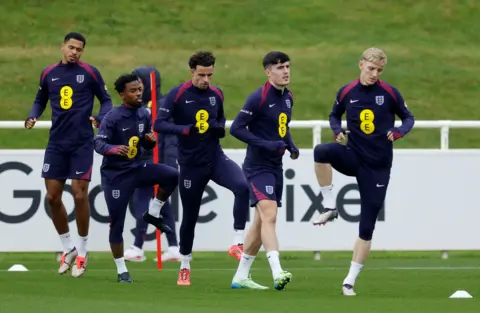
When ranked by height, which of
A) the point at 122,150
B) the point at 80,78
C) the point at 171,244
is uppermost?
the point at 80,78

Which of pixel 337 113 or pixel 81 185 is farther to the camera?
pixel 81 185

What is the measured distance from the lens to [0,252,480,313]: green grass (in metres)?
13.7

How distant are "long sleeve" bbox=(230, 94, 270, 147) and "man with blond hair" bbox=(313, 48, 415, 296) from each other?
2.00 ft

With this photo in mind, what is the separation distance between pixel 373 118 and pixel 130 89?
2.69 meters

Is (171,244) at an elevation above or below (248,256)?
below

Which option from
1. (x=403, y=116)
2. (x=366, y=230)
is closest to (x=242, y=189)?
(x=366, y=230)

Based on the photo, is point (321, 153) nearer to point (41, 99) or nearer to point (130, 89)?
point (130, 89)

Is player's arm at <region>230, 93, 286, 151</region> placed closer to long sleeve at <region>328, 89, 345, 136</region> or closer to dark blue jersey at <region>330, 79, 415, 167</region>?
long sleeve at <region>328, 89, 345, 136</region>

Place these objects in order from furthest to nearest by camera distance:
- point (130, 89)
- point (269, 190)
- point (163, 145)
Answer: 1. point (163, 145)
2. point (130, 89)
3. point (269, 190)

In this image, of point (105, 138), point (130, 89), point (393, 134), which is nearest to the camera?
point (393, 134)

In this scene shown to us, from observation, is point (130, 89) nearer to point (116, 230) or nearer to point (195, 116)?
point (195, 116)

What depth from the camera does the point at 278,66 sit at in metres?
15.4

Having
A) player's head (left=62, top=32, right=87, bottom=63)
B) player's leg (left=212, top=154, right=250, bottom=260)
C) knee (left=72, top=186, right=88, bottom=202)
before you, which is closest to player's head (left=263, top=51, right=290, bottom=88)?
player's leg (left=212, top=154, right=250, bottom=260)

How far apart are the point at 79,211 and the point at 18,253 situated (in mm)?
3657
